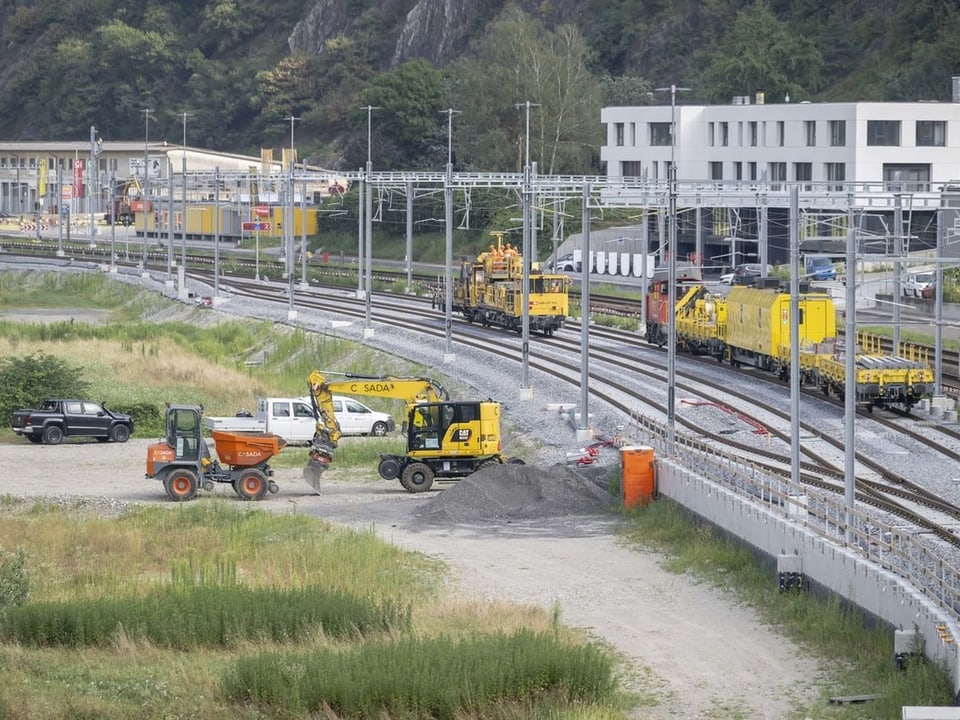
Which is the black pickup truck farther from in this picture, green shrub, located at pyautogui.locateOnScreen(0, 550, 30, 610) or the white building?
the white building

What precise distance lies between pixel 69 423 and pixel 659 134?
61.7 metres

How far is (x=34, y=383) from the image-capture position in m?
59.2

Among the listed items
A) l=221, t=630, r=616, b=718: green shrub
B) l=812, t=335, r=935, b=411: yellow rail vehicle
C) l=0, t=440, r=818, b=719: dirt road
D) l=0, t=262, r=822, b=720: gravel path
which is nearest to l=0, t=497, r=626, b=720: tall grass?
l=221, t=630, r=616, b=718: green shrub

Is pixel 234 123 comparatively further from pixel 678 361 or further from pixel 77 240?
pixel 678 361

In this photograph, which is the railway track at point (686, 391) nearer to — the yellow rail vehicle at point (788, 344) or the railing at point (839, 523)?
the railing at point (839, 523)

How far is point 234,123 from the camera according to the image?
18325 cm

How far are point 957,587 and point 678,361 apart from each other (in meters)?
36.2

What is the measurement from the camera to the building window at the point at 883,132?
96062mm

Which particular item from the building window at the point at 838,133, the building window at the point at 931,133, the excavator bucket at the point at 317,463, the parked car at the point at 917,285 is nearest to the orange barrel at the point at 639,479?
the excavator bucket at the point at 317,463

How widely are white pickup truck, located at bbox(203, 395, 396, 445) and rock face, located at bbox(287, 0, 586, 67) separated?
10644cm

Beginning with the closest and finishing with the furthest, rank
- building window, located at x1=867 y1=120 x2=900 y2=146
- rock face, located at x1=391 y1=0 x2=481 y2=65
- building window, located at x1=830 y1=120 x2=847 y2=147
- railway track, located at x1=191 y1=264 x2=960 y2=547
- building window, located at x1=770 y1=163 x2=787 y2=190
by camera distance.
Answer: railway track, located at x1=191 y1=264 x2=960 y2=547 < building window, located at x1=867 y1=120 x2=900 y2=146 < building window, located at x1=830 y1=120 x2=847 y2=147 < building window, located at x1=770 y1=163 x2=787 y2=190 < rock face, located at x1=391 y1=0 x2=481 y2=65

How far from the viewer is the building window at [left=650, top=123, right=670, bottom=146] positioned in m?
109

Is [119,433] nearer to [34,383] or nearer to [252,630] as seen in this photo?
[34,383]

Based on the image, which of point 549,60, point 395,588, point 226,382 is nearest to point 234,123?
point 549,60
